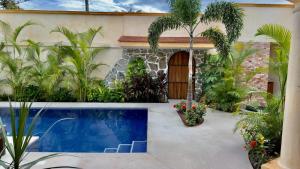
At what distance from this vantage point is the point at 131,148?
24.3ft

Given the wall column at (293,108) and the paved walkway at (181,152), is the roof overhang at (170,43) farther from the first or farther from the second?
the wall column at (293,108)

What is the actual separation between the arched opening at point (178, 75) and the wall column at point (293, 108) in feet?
31.9

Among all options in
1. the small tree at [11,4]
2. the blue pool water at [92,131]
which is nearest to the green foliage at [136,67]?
the blue pool water at [92,131]

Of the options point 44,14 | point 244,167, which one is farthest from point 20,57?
point 244,167

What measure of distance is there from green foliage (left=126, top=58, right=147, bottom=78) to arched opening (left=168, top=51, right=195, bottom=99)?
144 centimetres

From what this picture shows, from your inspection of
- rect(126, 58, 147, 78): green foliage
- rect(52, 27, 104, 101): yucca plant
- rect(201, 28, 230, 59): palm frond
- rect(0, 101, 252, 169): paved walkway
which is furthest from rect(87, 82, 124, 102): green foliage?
rect(201, 28, 230, 59): palm frond

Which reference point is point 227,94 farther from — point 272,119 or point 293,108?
point 293,108

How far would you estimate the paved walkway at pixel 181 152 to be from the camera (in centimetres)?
544

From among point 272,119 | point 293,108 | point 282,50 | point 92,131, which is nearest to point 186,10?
point 282,50

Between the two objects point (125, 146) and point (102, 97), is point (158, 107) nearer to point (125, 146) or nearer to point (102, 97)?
point (102, 97)

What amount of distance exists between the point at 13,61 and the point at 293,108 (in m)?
11.8

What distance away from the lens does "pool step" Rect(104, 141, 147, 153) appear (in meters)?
7.17

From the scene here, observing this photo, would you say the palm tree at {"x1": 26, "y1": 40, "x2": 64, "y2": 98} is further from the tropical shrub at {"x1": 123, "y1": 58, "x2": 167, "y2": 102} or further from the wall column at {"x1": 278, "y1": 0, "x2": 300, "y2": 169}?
the wall column at {"x1": 278, "y1": 0, "x2": 300, "y2": 169}

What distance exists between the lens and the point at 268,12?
12.6 m
